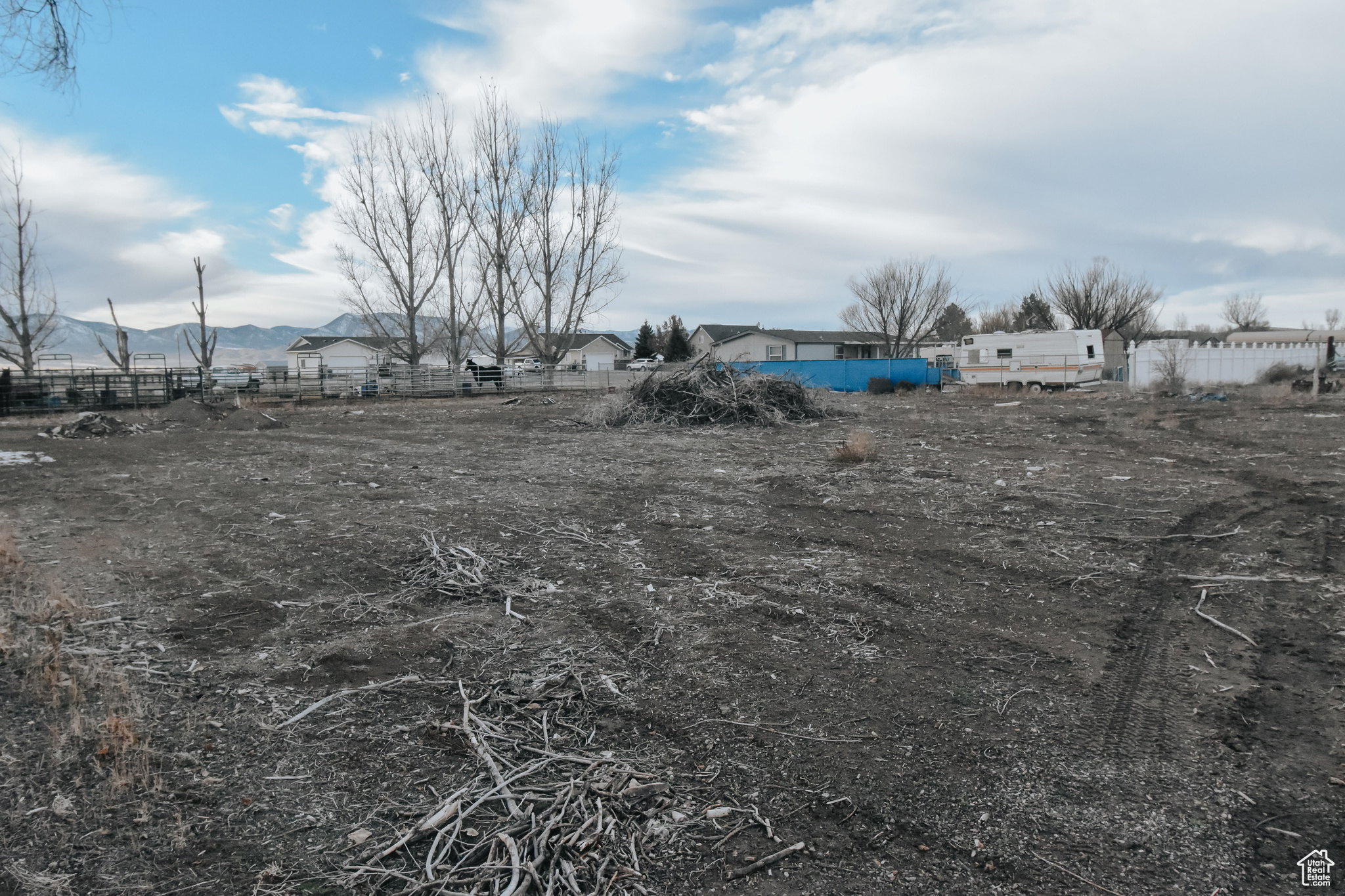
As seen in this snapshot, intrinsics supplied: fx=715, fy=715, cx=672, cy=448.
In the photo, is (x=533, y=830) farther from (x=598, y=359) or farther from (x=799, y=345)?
(x=598, y=359)

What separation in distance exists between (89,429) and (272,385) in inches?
714

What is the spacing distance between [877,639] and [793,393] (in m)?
14.6

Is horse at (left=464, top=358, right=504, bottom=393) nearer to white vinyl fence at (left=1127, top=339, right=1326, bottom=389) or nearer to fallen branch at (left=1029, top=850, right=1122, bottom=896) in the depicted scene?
white vinyl fence at (left=1127, top=339, right=1326, bottom=389)

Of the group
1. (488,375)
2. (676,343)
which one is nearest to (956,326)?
(676,343)

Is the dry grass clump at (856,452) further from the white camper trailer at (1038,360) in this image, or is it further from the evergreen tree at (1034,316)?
the evergreen tree at (1034,316)

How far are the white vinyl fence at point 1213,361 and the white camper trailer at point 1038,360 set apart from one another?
60.5 inches

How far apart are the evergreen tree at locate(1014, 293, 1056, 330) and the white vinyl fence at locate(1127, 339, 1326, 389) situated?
792 inches

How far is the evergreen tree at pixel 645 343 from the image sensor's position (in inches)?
2625

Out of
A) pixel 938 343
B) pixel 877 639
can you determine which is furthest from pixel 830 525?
pixel 938 343

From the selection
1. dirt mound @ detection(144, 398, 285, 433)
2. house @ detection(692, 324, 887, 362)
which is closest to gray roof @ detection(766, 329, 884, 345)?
house @ detection(692, 324, 887, 362)

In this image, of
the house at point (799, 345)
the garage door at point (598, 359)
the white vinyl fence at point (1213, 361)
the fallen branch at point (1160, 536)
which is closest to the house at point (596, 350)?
the garage door at point (598, 359)

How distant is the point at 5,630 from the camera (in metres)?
4.21

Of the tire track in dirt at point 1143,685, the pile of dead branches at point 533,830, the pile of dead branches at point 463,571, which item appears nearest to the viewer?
the pile of dead branches at point 533,830

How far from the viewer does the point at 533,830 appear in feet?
8.45
